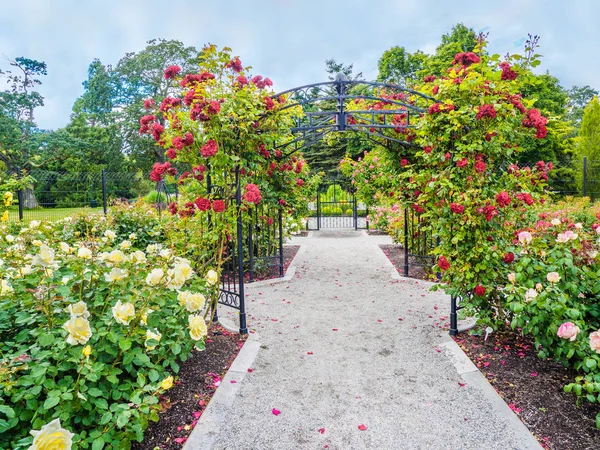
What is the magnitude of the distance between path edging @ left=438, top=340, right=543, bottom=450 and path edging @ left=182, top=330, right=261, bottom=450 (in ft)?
5.70

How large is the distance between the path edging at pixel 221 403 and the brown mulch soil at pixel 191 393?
0.04m

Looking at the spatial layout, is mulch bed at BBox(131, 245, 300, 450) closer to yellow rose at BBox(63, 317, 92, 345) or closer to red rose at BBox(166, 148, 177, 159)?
yellow rose at BBox(63, 317, 92, 345)

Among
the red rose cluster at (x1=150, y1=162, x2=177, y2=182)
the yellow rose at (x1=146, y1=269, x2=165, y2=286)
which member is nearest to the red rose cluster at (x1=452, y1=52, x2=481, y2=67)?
the red rose cluster at (x1=150, y1=162, x2=177, y2=182)

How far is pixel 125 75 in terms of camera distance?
2248 cm

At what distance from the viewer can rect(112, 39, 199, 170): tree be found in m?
22.1

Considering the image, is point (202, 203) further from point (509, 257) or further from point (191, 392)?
point (509, 257)

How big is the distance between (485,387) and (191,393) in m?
2.10

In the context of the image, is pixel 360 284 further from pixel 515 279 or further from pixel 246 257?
pixel 515 279

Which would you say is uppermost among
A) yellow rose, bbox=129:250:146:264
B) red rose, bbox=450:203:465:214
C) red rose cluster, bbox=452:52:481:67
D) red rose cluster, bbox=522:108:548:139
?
red rose cluster, bbox=452:52:481:67

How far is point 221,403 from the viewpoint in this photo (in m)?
2.47

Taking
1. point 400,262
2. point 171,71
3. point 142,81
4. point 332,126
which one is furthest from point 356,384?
point 142,81

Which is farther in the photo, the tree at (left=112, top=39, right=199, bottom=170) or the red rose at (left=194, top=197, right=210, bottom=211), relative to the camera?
the tree at (left=112, top=39, right=199, bottom=170)

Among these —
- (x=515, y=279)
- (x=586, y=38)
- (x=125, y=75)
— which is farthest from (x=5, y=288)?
(x=125, y=75)

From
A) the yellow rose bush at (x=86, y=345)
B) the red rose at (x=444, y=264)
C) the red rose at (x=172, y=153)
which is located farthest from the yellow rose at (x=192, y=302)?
the red rose at (x=444, y=264)
